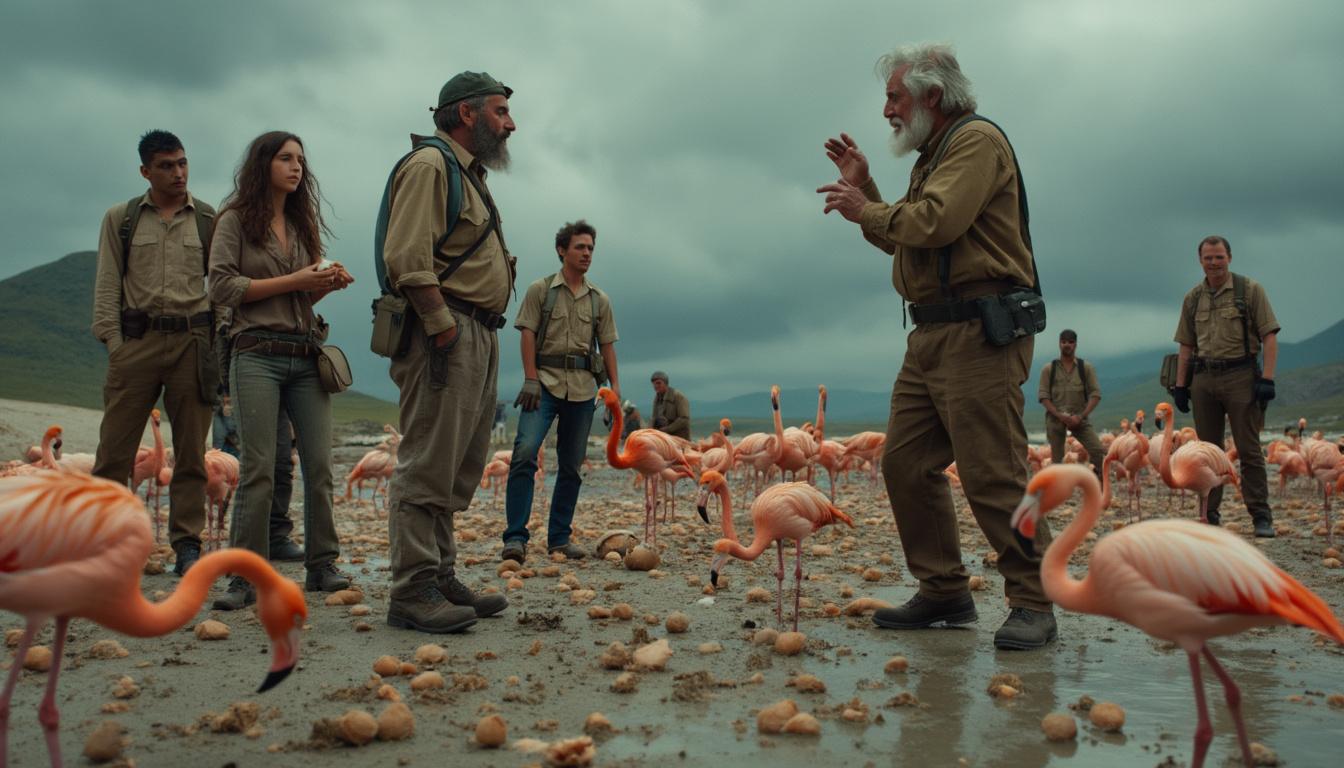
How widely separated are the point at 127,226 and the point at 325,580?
295cm

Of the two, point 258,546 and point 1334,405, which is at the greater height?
point 1334,405

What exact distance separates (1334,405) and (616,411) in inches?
4749

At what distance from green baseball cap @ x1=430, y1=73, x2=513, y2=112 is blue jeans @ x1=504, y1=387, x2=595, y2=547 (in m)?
3.19

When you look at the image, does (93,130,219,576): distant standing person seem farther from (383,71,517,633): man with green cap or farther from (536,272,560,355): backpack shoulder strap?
(536,272,560,355): backpack shoulder strap

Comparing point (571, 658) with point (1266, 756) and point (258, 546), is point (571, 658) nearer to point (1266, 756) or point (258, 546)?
point (258, 546)

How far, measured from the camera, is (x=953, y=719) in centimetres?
388

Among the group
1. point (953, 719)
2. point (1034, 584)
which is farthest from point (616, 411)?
point (953, 719)

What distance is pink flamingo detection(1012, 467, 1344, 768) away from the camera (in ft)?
10.2

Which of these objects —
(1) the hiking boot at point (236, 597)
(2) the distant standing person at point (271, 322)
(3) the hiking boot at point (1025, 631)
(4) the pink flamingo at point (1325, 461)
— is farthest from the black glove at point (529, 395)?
(4) the pink flamingo at point (1325, 461)

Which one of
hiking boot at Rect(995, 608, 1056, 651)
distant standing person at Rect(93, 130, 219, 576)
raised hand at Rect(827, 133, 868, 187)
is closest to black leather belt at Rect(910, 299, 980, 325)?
raised hand at Rect(827, 133, 868, 187)

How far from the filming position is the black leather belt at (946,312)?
5.29 metres

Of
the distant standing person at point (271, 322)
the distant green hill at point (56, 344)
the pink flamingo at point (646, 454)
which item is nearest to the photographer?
the distant standing person at point (271, 322)

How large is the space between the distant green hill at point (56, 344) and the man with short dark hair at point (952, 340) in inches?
3379

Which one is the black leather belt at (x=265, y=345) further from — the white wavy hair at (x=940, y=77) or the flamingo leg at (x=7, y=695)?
the white wavy hair at (x=940, y=77)
